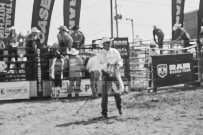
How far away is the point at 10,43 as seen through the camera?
12773 millimetres

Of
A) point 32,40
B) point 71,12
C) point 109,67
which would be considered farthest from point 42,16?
point 109,67

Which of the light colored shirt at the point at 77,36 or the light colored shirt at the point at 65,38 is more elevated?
the light colored shirt at the point at 77,36

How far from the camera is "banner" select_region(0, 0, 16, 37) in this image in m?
14.1

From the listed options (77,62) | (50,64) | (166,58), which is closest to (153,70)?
(166,58)

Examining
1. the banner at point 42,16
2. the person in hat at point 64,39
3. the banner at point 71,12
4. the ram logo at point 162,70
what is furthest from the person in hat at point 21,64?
→ the ram logo at point 162,70

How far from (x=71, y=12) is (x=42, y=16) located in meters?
1.52

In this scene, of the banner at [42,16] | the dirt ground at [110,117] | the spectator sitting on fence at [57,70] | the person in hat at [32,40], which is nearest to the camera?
the dirt ground at [110,117]

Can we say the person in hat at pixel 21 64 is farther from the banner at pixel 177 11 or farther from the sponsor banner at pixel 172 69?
the banner at pixel 177 11

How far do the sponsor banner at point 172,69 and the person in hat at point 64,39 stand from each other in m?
3.44

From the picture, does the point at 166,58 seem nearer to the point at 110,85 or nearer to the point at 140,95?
the point at 140,95

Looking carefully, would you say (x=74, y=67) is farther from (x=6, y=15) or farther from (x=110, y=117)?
(x=6, y=15)

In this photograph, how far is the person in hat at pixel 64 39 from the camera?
11531mm

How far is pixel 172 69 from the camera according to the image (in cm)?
1350

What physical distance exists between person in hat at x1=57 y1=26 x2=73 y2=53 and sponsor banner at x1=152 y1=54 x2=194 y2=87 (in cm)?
344
